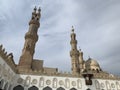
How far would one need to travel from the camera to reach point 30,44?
36875 millimetres

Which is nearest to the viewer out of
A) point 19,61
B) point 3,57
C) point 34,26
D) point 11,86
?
point 3,57

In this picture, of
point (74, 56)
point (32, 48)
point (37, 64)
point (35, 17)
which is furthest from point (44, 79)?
point (35, 17)

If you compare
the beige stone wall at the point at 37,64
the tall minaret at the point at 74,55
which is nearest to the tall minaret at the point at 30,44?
the beige stone wall at the point at 37,64

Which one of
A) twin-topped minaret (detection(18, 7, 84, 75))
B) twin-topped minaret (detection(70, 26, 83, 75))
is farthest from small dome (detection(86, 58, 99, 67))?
twin-topped minaret (detection(18, 7, 84, 75))

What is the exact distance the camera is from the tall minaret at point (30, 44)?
33.8m

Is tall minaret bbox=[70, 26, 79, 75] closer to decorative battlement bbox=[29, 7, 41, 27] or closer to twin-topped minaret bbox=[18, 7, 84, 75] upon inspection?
twin-topped minaret bbox=[18, 7, 84, 75]

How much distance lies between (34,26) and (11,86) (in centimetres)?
2157

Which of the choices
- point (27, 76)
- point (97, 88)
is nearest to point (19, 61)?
point (27, 76)

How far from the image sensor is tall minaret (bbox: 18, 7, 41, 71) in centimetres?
3378

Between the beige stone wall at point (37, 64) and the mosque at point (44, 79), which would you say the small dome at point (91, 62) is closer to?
the mosque at point (44, 79)

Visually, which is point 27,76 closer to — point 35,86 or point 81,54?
point 35,86

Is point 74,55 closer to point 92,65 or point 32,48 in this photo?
point 92,65

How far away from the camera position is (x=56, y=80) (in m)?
27.1

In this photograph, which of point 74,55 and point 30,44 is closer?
point 30,44
